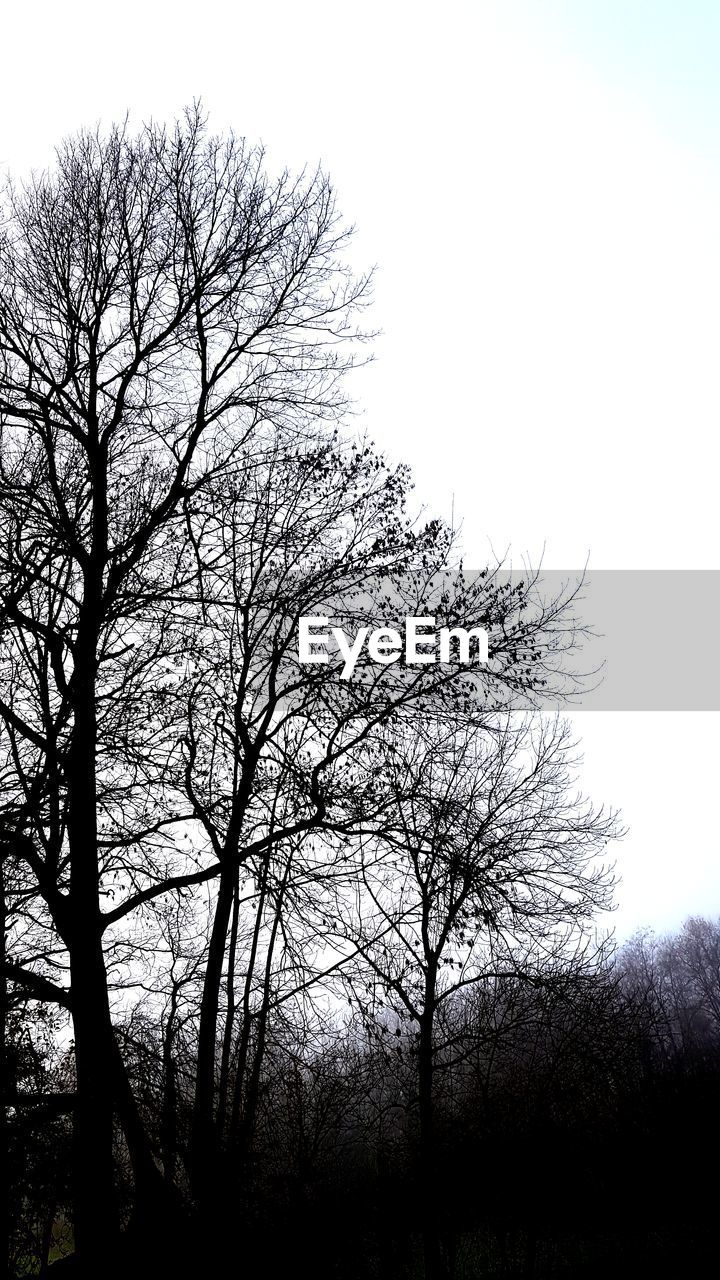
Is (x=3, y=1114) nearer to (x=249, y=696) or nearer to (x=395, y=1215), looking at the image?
(x=249, y=696)

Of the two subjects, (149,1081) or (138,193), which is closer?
(149,1081)

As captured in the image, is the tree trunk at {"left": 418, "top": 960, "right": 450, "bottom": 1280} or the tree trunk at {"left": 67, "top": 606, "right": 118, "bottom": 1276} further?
the tree trunk at {"left": 418, "top": 960, "right": 450, "bottom": 1280}

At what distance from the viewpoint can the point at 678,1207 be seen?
3009 centimetres

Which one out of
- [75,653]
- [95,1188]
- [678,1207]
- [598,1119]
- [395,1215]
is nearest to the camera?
[95,1188]

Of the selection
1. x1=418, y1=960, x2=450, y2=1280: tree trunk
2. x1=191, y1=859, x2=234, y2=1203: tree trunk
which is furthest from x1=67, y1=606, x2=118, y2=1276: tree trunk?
x1=418, y1=960, x2=450, y2=1280: tree trunk

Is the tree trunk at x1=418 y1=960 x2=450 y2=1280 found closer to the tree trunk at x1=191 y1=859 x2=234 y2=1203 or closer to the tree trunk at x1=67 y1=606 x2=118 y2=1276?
the tree trunk at x1=191 y1=859 x2=234 y2=1203

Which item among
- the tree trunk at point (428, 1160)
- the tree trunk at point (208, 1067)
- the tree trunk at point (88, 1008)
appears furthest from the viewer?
the tree trunk at point (428, 1160)

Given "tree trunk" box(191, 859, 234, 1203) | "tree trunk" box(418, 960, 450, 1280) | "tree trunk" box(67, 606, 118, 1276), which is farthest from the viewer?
"tree trunk" box(418, 960, 450, 1280)

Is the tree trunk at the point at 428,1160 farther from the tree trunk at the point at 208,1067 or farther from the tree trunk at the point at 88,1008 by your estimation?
the tree trunk at the point at 88,1008

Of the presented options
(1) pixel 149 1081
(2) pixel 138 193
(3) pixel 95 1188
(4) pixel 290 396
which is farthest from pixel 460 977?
(2) pixel 138 193

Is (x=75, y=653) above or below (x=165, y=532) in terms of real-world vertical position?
below

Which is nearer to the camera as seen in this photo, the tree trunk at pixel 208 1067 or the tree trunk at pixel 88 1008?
the tree trunk at pixel 88 1008

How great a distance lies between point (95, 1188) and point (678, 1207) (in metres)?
27.6

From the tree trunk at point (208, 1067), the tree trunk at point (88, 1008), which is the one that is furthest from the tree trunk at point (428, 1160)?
the tree trunk at point (88, 1008)
